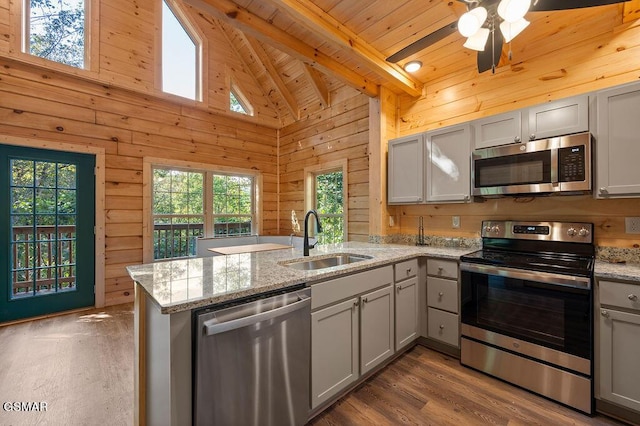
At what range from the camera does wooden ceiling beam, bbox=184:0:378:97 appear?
2045 millimetres

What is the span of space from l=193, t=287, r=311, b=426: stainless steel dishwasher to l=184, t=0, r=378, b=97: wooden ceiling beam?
204 cm

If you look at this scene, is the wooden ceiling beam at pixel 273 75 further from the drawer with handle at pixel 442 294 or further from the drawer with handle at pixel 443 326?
the drawer with handle at pixel 443 326

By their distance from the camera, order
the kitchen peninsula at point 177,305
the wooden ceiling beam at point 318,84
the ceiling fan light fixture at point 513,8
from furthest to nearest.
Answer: the wooden ceiling beam at point 318,84, the ceiling fan light fixture at point 513,8, the kitchen peninsula at point 177,305

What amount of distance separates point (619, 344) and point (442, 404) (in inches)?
44.0

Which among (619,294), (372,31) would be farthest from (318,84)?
(619,294)

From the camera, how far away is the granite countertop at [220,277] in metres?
1.22

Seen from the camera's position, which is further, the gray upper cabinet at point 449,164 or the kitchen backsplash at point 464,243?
the gray upper cabinet at point 449,164

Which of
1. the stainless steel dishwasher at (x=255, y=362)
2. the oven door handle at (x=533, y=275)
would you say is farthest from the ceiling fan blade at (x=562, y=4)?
the stainless steel dishwasher at (x=255, y=362)

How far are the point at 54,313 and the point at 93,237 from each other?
3.20ft

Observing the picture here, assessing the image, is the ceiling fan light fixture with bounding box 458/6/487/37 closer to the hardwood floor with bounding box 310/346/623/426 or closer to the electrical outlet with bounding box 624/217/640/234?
the electrical outlet with bounding box 624/217/640/234

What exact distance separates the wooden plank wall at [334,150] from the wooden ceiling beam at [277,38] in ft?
2.41

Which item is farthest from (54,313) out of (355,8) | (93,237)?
(355,8)

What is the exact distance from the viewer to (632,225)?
210 centimetres

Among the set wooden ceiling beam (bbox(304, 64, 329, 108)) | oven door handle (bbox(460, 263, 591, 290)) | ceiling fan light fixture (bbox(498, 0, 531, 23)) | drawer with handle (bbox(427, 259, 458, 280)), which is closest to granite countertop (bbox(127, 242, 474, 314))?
drawer with handle (bbox(427, 259, 458, 280))
